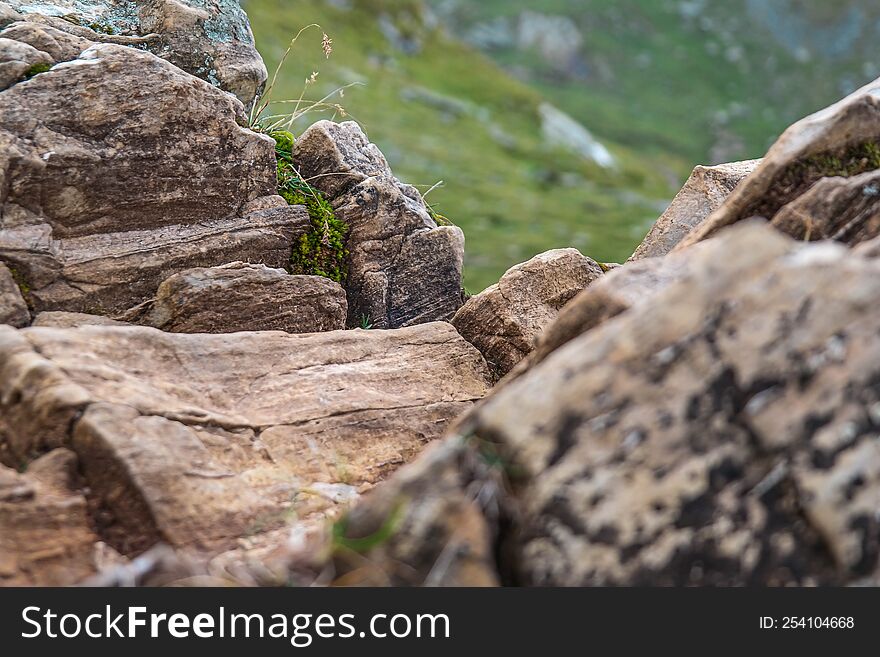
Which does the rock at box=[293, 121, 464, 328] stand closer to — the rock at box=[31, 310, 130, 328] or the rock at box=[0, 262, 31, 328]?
the rock at box=[31, 310, 130, 328]

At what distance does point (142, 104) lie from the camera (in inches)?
493

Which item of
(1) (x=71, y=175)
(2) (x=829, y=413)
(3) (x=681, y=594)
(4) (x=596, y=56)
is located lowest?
(4) (x=596, y=56)

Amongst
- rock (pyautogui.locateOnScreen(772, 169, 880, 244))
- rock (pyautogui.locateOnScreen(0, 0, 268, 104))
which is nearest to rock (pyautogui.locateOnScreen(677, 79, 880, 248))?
rock (pyautogui.locateOnScreen(772, 169, 880, 244))

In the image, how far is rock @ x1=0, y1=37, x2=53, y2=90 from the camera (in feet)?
39.3

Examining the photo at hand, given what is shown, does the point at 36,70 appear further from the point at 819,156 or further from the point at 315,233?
the point at 819,156

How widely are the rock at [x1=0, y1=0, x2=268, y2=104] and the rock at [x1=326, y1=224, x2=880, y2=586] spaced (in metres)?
9.48

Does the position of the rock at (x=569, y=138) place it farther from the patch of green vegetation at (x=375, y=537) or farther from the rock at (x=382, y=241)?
the patch of green vegetation at (x=375, y=537)

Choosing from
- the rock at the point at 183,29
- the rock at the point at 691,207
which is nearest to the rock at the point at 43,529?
the rock at the point at 183,29

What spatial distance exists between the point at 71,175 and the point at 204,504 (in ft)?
18.0

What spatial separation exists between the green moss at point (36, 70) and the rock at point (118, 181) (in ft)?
0.81

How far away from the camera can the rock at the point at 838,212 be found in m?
9.57

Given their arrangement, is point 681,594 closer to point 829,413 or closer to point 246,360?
point 829,413

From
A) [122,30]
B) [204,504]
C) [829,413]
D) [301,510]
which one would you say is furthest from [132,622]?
[122,30]

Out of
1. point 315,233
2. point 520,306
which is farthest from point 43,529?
point 520,306
